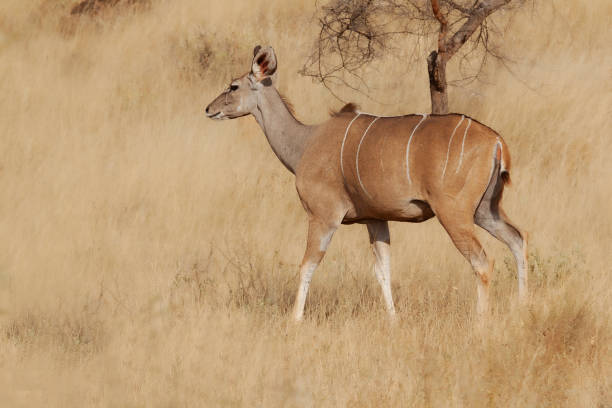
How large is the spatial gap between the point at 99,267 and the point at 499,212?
341cm

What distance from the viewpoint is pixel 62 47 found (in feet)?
46.6

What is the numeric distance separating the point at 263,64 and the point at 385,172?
1.65 metres

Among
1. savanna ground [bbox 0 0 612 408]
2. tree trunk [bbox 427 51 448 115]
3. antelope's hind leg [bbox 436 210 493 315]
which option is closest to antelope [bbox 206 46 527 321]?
antelope's hind leg [bbox 436 210 493 315]

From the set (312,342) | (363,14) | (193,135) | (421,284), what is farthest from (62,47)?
(312,342)

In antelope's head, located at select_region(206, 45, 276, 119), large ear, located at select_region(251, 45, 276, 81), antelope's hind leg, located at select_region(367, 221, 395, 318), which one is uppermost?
large ear, located at select_region(251, 45, 276, 81)

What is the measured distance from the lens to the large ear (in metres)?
7.42

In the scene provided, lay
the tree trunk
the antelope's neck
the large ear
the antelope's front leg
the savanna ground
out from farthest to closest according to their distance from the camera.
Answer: the tree trunk
the large ear
the antelope's neck
the antelope's front leg
the savanna ground

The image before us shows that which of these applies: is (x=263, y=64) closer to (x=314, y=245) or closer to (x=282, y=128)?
(x=282, y=128)

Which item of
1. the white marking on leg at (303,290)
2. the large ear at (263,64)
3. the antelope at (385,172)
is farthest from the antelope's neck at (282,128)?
the white marking on leg at (303,290)

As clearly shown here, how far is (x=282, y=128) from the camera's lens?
7414 mm

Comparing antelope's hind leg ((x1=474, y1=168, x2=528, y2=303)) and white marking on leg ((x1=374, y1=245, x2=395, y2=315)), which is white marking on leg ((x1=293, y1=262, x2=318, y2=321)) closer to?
white marking on leg ((x1=374, y1=245, x2=395, y2=315))

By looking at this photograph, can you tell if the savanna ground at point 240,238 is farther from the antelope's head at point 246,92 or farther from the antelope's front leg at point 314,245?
the antelope's head at point 246,92

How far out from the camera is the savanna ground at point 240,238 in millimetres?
5453

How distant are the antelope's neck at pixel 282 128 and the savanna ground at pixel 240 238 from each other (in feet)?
3.09
